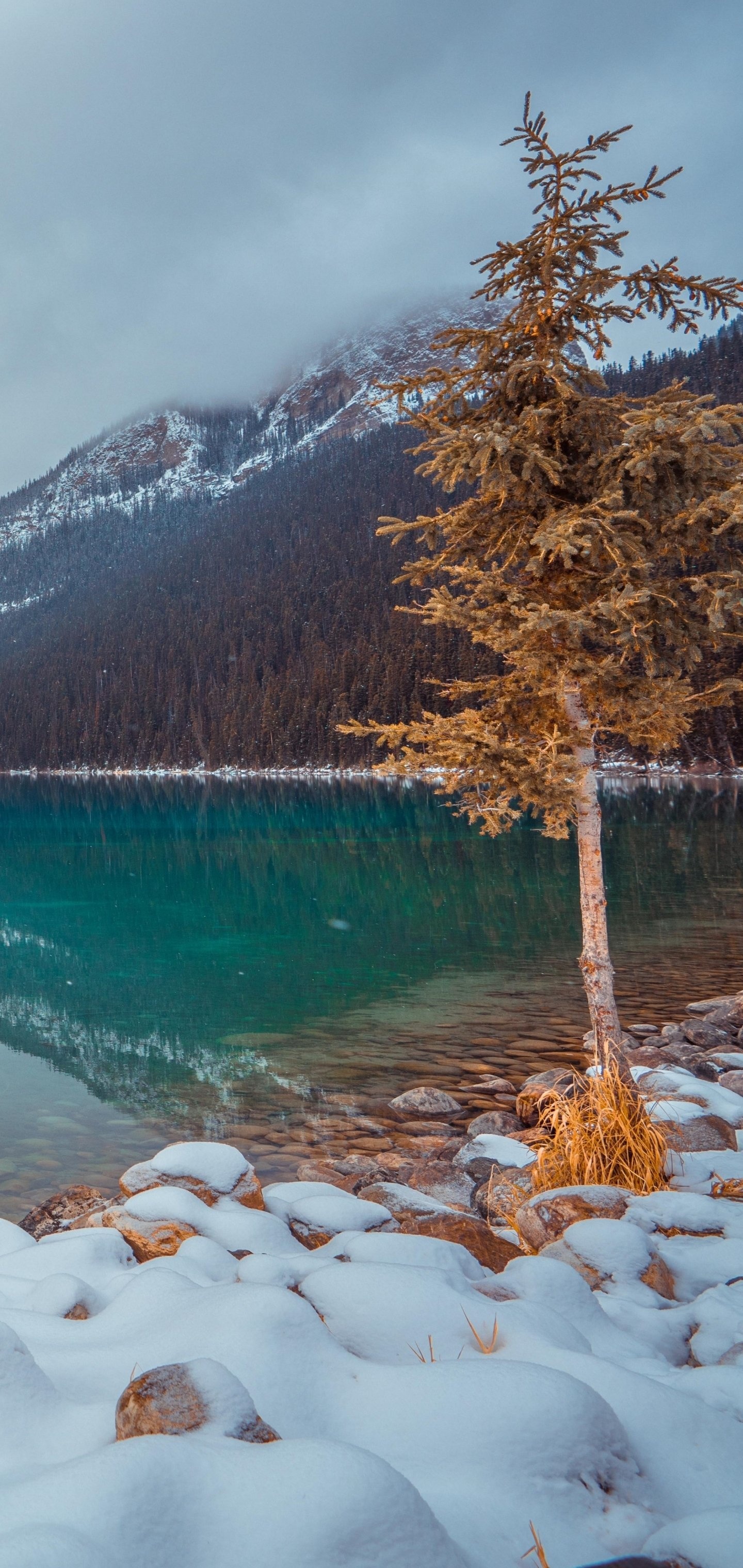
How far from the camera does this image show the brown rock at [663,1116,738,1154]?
19.0ft

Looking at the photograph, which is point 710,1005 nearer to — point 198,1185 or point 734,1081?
point 734,1081

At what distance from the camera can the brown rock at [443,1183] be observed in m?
6.34

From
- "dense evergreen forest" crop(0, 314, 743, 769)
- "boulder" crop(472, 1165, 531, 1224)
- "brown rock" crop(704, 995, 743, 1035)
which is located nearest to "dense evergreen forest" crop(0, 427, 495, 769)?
"dense evergreen forest" crop(0, 314, 743, 769)

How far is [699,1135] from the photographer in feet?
19.2

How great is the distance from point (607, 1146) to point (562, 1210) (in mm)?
1065

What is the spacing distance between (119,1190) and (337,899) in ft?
53.9

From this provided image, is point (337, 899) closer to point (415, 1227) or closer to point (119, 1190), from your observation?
point (119, 1190)

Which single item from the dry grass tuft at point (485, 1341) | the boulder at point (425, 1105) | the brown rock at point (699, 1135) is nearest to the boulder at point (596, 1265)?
the dry grass tuft at point (485, 1341)

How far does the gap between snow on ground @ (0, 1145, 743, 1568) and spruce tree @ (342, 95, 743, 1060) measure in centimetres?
344

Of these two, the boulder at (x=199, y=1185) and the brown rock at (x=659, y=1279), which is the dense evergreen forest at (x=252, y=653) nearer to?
the boulder at (x=199, y=1185)

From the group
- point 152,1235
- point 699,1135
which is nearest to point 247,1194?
point 152,1235

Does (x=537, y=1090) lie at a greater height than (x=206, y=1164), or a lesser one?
lesser

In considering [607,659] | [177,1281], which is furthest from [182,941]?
[177,1281]

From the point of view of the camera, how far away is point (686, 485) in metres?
6.23
